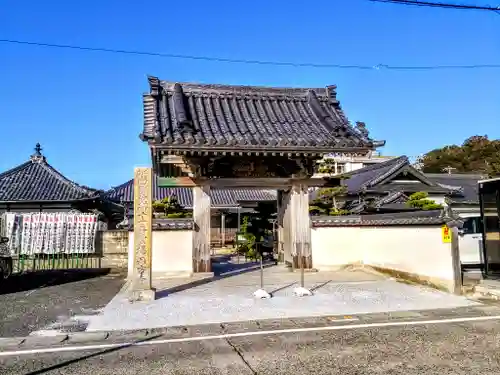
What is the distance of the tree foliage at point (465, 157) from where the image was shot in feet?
153

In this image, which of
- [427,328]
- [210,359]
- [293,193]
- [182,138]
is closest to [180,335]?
[210,359]

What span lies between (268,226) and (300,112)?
5.86 metres

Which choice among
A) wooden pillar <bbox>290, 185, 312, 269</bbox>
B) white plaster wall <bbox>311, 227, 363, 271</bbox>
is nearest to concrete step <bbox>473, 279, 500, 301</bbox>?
white plaster wall <bbox>311, 227, 363, 271</bbox>

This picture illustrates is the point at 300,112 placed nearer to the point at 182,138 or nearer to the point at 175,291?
the point at 182,138

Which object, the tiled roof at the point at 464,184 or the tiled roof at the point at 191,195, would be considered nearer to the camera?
the tiled roof at the point at 464,184

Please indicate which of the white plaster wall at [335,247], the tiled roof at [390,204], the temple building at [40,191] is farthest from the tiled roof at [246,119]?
the temple building at [40,191]

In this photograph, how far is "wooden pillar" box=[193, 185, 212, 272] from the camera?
1188cm

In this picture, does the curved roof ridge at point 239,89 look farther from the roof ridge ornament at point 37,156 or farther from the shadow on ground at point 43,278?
the roof ridge ornament at point 37,156

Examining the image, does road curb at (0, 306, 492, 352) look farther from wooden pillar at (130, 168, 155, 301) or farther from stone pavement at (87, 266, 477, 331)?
wooden pillar at (130, 168, 155, 301)

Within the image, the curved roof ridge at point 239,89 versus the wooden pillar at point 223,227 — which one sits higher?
the curved roof ridge at point 239,89

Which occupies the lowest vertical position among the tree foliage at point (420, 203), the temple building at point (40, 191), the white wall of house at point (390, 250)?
the white wall of house at point (390, 250)

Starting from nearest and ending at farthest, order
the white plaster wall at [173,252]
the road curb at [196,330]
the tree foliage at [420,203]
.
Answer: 1. the road curb at [196,330]
2. the white plaster wall at [173,252]
3. the tree foliage at [420,203]

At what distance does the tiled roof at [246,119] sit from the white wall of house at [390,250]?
2.80 m

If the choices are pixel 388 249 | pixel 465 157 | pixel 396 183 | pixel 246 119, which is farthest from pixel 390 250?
pixel 465 157
